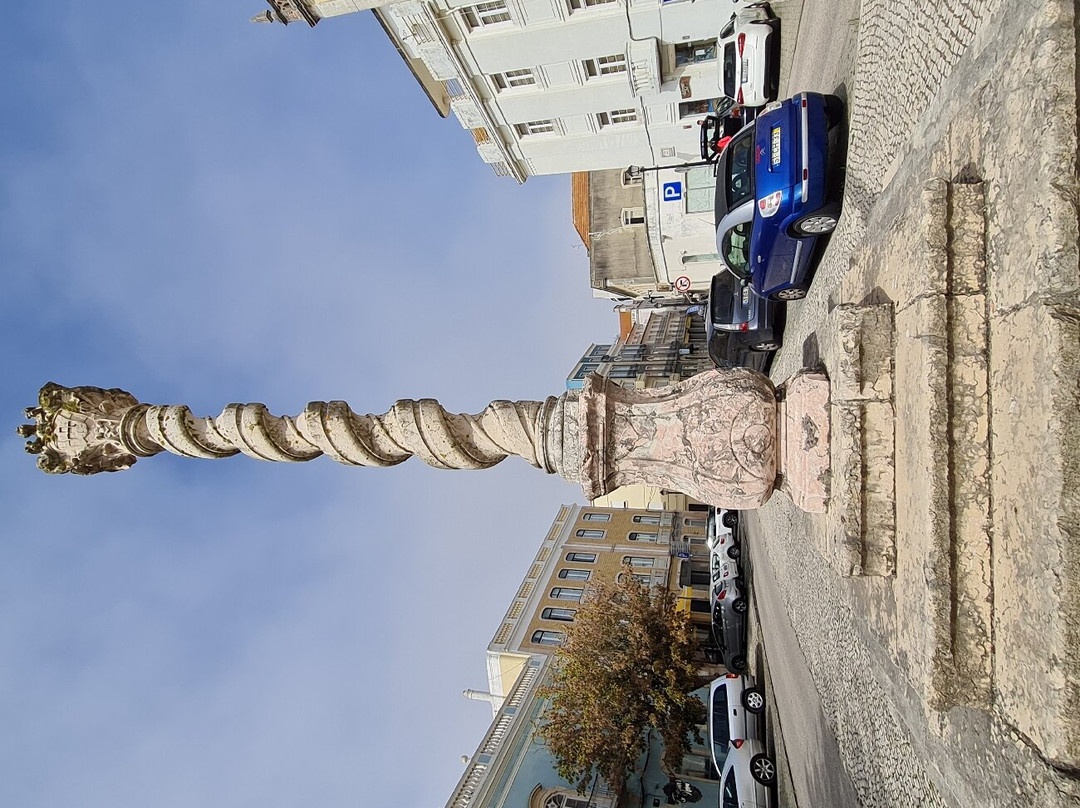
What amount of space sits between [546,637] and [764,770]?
1667cm

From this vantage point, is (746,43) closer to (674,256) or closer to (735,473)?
(674,256)

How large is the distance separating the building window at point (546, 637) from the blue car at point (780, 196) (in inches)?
851

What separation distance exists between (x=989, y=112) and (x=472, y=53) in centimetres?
1555

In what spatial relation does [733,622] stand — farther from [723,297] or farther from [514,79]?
[514,79]

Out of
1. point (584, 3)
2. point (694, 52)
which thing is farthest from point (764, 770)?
point (584, 3)

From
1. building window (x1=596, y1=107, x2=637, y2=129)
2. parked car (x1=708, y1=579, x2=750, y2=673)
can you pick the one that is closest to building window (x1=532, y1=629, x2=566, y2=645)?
parked car (x1=708, y1=579, x2=750, y2=673)

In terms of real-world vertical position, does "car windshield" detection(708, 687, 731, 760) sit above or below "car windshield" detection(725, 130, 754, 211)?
below

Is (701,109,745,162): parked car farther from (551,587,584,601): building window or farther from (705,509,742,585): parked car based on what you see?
(551,587,584,601): building window

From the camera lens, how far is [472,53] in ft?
51.7

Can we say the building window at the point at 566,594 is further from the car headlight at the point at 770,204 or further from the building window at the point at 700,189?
the car headlight at the point at 770,204

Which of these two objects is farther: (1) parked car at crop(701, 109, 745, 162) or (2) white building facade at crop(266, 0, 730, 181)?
(2) white building facade at crop(266, 0, 730, 181)

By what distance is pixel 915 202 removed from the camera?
9.64ft

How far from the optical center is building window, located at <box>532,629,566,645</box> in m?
26.8

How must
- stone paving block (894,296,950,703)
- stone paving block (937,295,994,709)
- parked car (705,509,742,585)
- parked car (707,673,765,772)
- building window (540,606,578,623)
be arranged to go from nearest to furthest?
1. stone paving block (937,295,994,709)
2. stone paving block (894,296,950,703)
3. parked car (707,673,765,772)
4. parked car (705,509,742,585)
5. building window (540,606,578,623)
